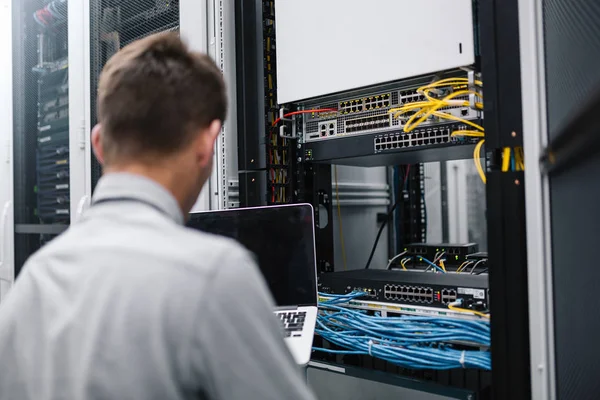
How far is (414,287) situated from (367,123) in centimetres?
52

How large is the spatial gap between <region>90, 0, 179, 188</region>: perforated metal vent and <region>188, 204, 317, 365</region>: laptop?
0.85 meters

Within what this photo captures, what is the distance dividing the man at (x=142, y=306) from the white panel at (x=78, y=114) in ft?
5.40

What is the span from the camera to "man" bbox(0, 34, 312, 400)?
0.52 meters

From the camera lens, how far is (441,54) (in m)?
1.36

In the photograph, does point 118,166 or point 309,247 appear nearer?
point 118,166

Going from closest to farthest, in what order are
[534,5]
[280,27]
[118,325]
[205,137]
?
[118,325]
[205,137]
[534,5]
[280,27]

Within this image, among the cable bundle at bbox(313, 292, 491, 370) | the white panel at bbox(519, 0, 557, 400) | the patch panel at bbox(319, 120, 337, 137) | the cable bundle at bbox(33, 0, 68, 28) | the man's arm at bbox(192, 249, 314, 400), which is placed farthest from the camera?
the cable bundle at bbox(33, 0, 68, 28)

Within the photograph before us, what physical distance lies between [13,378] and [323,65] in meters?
1.25

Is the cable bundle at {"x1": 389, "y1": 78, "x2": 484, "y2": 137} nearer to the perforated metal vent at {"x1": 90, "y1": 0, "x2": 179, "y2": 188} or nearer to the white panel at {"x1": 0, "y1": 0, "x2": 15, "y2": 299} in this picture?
the perforated metal vent at {"x1": 90, "y1": 0, "x2": 179, "y2": 188}

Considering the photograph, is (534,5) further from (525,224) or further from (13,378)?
(13,378)

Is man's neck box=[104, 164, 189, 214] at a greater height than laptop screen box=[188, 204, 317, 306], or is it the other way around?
man's neck box=[104, 164, 189, 214]

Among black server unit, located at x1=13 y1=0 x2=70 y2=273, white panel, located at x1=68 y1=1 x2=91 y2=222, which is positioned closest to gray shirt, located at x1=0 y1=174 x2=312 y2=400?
white panel, located at x1=68 y1=1 x2=91 y2=222

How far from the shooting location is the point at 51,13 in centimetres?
242

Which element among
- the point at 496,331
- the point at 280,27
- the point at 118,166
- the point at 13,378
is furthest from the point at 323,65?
the point at 13,378
